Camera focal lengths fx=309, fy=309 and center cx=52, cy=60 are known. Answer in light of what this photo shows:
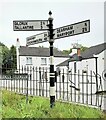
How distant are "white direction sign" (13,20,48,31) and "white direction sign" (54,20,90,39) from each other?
1.01 feet

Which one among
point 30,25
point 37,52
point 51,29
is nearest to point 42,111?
point 51,29

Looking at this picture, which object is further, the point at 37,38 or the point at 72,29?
the point at 37,38

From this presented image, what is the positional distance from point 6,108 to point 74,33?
2209mm

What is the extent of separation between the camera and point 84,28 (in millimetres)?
6660

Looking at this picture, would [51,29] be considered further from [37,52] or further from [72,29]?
[37,52]

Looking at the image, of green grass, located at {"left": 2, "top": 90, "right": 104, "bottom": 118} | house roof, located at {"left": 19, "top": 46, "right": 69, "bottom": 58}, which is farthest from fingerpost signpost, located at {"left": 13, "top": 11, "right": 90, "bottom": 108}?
house roof, located at {"left": 19, "top": 46, "right": 69, "bottom": 58}

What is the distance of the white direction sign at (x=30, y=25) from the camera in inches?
279

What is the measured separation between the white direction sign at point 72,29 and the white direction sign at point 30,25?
309 millimetres

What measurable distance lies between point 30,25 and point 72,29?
3.25 feet

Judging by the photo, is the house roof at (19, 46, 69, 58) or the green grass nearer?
the green grass

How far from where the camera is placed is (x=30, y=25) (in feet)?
23.4

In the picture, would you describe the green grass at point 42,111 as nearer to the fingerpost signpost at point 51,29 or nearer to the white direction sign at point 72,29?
the fingerpost signpost at point 51,29

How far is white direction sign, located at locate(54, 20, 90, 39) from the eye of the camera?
6648 millimetres

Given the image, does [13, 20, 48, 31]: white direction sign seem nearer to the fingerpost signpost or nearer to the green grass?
the fingerpost signpost
